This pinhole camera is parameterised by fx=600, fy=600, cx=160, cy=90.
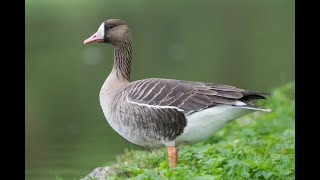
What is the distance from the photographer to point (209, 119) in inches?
275

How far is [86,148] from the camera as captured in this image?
11422 millimetres

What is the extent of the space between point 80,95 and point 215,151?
9773 mm

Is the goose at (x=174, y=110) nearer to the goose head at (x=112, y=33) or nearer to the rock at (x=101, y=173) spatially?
the rock at (x=101, y=173)

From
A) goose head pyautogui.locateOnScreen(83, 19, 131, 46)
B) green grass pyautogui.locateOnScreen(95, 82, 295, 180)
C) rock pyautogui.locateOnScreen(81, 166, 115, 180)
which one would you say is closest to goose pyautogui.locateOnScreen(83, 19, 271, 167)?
green grass pyautogui.locateOnScreen(95, 82, 295, 180)

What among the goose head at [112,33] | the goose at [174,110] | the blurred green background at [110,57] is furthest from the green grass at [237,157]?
the blurred green background at [110,57]

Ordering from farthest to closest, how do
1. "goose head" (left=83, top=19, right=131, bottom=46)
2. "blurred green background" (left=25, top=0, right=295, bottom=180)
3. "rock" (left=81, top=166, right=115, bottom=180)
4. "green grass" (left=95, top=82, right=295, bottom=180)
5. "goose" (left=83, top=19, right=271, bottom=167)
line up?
1. "blurred green background" (left=25, top=0, right=295, bottom=180)
2. "goose head" (left=83, top=19, right=131, bottom=46)
3. "rock" (left=81, top=166, right=115, bottom=180)
4. "goose" (left=83, top=19, right=271, bottom=167)
5. "green grass" (left=95, top=82, right=295, bottom=180)

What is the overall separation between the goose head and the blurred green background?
2.35 metres

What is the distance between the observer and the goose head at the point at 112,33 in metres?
8.03

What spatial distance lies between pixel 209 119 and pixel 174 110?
42cm

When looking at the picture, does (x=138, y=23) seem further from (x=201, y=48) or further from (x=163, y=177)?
(x=163, y=177)

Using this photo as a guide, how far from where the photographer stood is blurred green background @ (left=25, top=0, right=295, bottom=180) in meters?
11.9

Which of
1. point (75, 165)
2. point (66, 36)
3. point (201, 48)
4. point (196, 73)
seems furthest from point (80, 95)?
point (66, 36)

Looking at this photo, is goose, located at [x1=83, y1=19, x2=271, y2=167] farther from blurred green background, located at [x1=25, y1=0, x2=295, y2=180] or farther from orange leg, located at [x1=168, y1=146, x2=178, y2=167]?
blurred green background, located at [x1=25, y1=0, x2=295, y2=180]

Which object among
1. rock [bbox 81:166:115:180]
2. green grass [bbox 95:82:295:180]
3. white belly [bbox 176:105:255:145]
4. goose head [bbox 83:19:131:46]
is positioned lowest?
rock [bbox 81:166:115:180]
